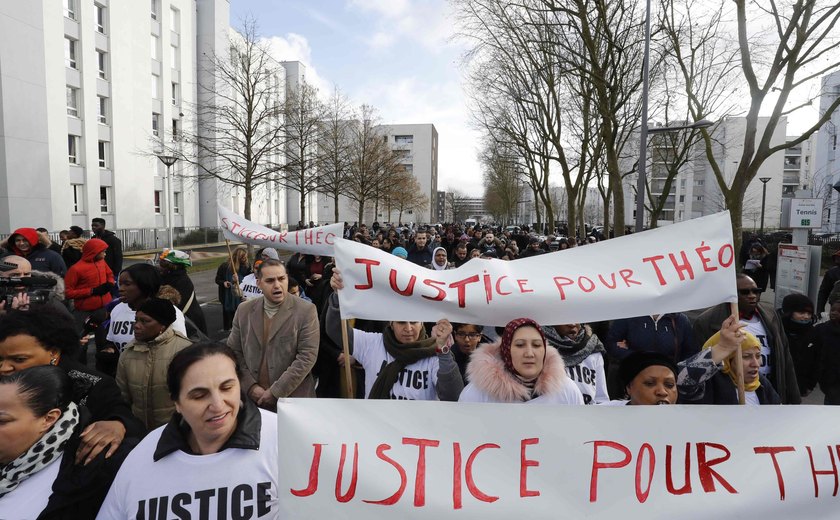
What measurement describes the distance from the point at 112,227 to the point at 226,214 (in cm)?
2825

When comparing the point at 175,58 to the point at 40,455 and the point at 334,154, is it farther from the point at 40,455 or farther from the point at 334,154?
the point at 40,455

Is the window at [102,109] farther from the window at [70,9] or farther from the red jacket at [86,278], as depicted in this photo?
the red jacket at [86,278]

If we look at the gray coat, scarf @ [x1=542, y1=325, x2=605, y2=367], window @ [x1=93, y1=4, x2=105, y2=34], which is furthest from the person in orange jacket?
window @ [x1=93, y1=4, x2=105, y2=34]

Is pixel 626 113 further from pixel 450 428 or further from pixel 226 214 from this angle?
pixel 450 428

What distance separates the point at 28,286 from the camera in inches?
159

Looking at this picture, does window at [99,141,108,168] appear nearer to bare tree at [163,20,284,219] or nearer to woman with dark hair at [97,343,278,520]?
bare tree at [163,20,284,219]

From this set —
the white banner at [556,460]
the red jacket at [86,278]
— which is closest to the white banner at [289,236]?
the red jacket at [86,278]

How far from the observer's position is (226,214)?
5.79m

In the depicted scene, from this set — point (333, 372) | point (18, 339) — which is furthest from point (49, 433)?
point (333, 372)

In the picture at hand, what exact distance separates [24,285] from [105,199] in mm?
29617

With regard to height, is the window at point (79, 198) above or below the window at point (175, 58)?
below

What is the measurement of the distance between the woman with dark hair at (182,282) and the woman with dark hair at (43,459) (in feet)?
9.53

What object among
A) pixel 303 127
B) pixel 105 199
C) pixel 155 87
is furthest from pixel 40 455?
pixel 155 87

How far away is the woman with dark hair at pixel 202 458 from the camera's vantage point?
1.87m
